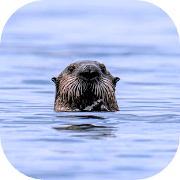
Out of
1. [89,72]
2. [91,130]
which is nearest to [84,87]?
[89,72]

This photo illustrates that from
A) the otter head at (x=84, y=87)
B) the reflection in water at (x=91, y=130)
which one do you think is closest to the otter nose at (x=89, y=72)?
the otter head at (x=84, y=87)

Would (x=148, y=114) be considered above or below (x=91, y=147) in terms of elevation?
above

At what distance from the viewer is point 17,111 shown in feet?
36.7

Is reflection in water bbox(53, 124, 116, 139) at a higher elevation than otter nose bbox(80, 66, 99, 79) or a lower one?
lower

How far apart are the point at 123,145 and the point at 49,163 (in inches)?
→ 49.9

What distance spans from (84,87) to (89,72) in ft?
1.05

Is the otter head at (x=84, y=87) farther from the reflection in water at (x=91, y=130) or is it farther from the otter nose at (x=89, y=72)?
the reflection in water at (x=91, y=130)

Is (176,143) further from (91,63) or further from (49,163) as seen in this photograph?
(91,63)

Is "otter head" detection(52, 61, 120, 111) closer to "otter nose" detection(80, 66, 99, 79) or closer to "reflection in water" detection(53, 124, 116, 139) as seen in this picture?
"otter nose" detection(80, 66, 99, 79)

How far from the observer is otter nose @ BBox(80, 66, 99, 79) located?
10336 millimetres

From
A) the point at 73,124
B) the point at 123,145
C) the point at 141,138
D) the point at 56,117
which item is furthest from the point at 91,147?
the point at 56,117

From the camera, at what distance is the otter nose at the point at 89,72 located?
1034 cm

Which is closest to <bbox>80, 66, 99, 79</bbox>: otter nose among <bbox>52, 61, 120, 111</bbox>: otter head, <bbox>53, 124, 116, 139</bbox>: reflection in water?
<bbox>52, 61, 120, 111</bbox>: otter head

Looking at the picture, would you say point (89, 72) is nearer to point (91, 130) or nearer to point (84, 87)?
point (84, 87)
